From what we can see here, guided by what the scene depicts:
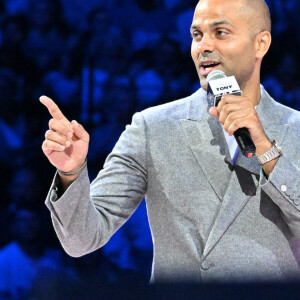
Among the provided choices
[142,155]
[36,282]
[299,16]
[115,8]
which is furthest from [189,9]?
[36,282]

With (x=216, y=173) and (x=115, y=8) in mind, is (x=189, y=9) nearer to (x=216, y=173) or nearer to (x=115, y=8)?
(x=115, y=8)

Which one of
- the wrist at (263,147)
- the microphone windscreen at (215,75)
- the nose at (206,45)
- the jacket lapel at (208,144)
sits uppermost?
the nose at (206,45)

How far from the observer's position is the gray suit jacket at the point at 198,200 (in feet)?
4.34

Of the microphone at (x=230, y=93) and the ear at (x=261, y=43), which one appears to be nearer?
the microphone at (x=230, y=93)

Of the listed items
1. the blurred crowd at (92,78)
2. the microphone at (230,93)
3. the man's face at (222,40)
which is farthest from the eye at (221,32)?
the blurred crowd at (92,78)

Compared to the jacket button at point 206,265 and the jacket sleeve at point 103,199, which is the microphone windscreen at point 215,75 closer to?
the jacket sleeve at point 103,199

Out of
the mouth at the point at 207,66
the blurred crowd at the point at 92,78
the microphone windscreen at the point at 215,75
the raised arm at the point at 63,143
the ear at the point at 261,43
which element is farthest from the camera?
the blurred crowd at the point at 92,78

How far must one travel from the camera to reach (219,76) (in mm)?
1400

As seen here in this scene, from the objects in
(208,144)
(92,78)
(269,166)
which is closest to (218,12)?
(208,144)

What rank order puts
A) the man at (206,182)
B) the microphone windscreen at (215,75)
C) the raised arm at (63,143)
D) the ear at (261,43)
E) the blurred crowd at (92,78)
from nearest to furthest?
the raised arm at (63,143)
the man at (206,182)
the microphone windscreen at (215,75)
the ear at (261,43)
the blurred crowd at (92,78)

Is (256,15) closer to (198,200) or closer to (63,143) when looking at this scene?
(198,200)

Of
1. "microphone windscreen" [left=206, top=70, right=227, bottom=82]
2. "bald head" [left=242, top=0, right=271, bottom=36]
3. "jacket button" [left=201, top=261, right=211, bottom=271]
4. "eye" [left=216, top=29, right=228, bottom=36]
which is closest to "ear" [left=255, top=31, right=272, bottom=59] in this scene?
"bald head" [left=242, top=0, right=271, bottom=36]

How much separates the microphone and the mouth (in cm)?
14

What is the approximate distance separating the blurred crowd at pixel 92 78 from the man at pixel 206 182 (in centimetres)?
131
